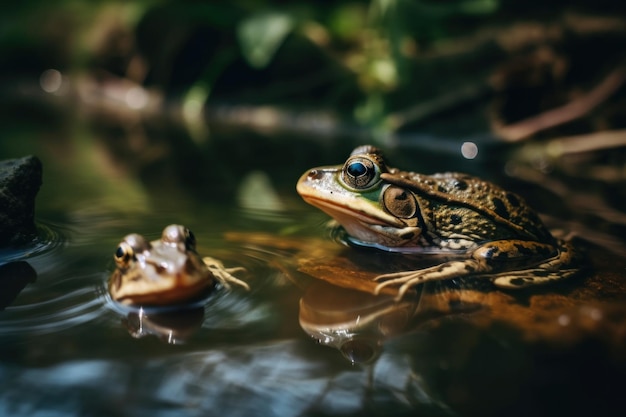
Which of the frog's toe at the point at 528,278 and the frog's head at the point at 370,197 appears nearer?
the frog's toe at the point at 528,278

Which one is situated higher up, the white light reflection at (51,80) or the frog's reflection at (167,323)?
the white light reflection at (51,80)

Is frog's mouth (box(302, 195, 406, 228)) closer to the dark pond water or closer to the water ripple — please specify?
the dark pond water

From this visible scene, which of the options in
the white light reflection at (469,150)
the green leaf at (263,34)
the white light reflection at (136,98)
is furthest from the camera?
the white light reflection at (136,98)

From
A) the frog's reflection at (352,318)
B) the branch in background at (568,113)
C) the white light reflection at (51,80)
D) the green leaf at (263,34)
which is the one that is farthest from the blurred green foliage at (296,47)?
the frog's reflection at (352,318)

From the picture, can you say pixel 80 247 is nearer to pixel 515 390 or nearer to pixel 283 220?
pixel 283 220

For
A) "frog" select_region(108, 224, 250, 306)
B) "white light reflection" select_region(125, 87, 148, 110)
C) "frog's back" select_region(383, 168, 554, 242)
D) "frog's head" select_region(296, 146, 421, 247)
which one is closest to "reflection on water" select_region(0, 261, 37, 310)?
"frog" select_region(108, 224, 250, 306)

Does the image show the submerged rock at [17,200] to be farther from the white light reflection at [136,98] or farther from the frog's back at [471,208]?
the white light reflection at [136,98]

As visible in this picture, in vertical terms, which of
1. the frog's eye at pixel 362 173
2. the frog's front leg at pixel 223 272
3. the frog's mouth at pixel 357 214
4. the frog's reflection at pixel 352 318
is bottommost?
the frog's front leg at pixel 223 272

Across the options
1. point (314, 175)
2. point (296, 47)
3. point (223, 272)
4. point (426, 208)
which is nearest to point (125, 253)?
point (223, 272)
